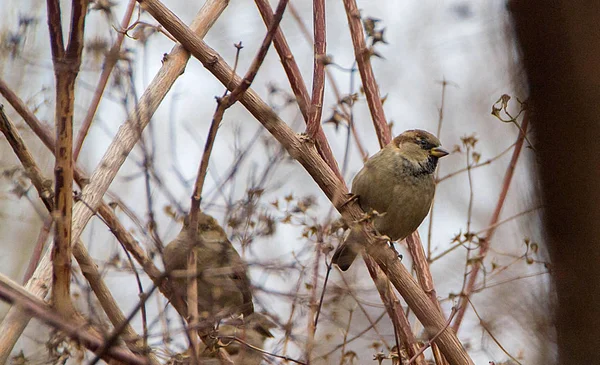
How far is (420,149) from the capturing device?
15.3 ft

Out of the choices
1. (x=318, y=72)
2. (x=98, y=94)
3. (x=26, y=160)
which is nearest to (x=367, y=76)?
(x=318, y=72)

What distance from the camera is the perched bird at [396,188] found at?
432cm

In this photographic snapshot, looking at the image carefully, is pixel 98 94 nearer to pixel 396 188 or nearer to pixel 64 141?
pixel 64 141

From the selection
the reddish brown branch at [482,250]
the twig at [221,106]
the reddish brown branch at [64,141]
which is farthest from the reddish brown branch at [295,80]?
the reddish brown branch at [64,141]

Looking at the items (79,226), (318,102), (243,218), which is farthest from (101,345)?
(318,102)

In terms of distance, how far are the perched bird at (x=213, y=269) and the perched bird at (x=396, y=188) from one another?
98 cm

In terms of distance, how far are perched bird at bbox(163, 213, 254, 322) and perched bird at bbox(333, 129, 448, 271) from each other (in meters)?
0.98

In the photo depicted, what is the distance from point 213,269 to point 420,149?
99.1 inches

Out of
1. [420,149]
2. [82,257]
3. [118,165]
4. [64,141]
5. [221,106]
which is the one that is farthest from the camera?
[420,149]

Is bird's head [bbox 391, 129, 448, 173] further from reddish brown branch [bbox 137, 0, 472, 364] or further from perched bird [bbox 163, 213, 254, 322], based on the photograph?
perched bird [bbox 163, 213, 254, 322]

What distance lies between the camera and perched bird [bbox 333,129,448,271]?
4.32m

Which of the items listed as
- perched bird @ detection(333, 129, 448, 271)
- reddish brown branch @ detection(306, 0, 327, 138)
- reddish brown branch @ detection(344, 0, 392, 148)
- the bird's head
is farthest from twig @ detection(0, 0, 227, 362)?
the bird's head

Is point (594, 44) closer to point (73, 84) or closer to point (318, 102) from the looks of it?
point (73, 84)

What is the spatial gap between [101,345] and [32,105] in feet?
7.36
